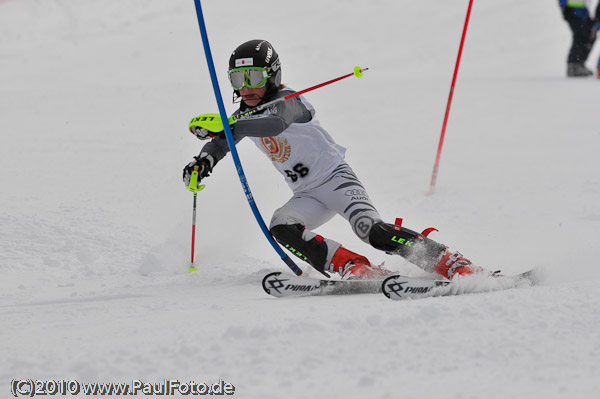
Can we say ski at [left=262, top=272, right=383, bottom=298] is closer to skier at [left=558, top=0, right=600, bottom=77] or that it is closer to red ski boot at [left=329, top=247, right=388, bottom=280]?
red ski boot at [left=329, top=247, right=388, bottom=280]

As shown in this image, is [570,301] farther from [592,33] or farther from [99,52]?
[99,52]

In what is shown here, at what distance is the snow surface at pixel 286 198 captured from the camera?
247 centimetres

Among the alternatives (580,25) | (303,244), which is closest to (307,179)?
(303,244)

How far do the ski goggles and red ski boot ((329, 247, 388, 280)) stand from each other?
110cm

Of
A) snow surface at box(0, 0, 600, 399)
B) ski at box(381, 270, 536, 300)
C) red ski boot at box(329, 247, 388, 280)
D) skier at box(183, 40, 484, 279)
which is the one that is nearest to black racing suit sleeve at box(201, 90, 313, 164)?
skier at box(183, 40, 484, 279)

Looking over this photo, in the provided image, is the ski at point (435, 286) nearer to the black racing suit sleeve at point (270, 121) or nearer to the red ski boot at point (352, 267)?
the red ski boot at point (352, 267)

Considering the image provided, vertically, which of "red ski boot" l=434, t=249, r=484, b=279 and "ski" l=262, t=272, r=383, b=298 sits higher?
A: "red ski boot" l=434, t=249, r=484, b=279

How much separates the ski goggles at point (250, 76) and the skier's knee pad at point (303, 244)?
2.82ft

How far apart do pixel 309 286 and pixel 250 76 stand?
52.9 inches

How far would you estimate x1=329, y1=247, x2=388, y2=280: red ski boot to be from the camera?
381 centimetres

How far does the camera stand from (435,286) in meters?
3.35

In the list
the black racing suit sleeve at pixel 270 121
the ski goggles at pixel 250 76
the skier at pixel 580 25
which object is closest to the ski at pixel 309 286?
the black racing suit sleeve at pixel 270 121

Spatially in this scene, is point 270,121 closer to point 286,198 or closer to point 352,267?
point 352,267

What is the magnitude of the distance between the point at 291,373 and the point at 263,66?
2269mm
